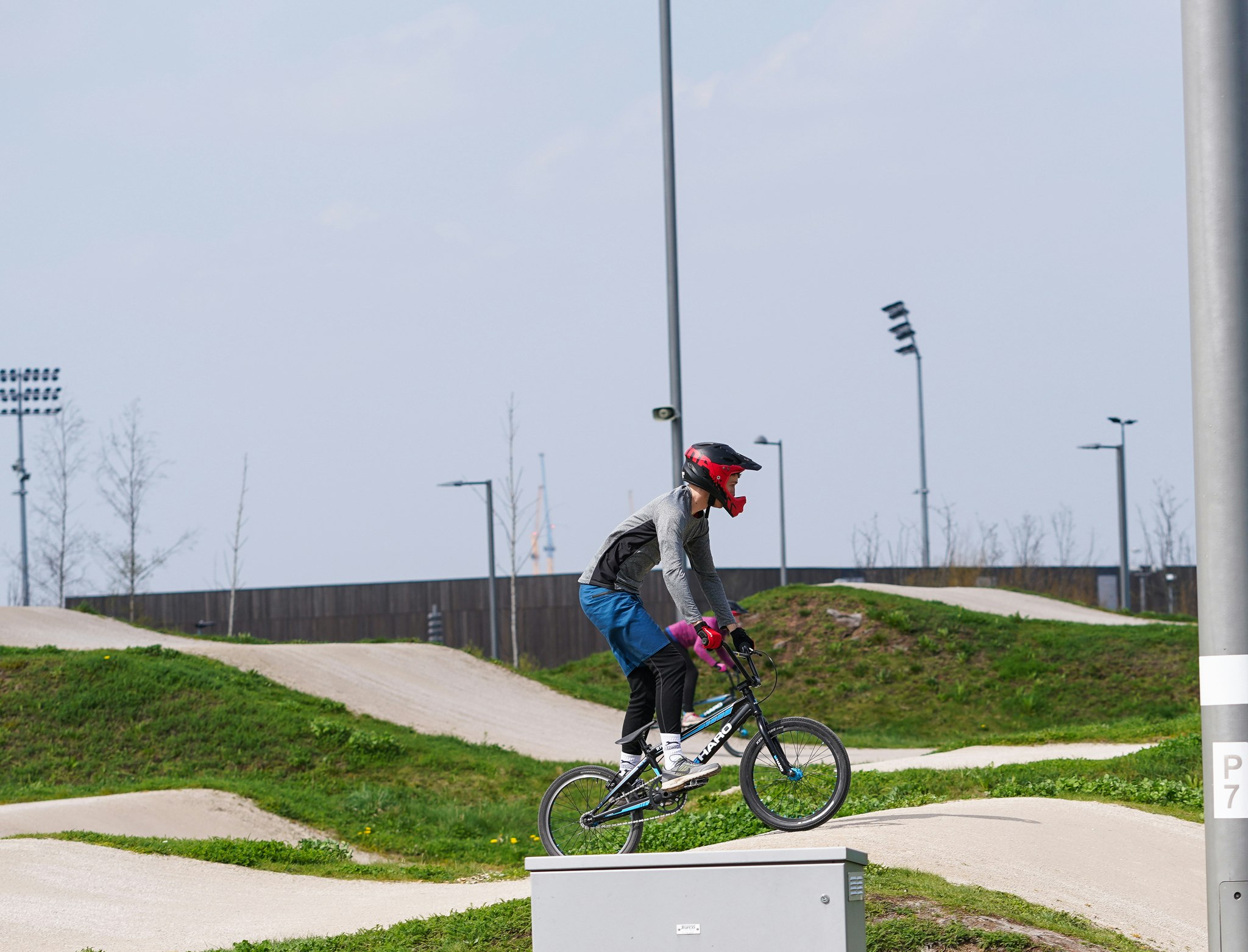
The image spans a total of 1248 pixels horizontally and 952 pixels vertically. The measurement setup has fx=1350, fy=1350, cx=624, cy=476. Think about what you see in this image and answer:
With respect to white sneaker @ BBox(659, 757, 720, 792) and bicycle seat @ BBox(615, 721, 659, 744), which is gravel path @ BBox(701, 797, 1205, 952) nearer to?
white sneaker @ BBox(659, 757, 720, 792)

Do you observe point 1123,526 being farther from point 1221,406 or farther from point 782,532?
point 1221,406

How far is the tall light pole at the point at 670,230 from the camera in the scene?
48.7 ft

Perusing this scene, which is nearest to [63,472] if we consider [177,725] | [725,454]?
[177,725]

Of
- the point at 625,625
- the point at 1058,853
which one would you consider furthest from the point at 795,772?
the point at 1058,853

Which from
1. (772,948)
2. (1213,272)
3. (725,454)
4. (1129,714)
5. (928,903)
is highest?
(1213,272)

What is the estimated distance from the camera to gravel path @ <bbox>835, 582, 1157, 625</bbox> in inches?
1201

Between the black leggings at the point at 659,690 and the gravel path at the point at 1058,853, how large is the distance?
735 millimetres

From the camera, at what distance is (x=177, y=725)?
16656 mm

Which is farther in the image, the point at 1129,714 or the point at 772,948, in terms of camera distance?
the point at 1129,714

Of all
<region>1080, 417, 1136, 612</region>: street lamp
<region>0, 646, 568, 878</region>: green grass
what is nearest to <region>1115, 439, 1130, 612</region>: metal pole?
<region>1080, 417, 1136, 612</region>: street lamp

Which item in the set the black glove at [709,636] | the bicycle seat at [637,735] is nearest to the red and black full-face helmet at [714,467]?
the black glove at [709,636]

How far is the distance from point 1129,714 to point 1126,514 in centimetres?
1292

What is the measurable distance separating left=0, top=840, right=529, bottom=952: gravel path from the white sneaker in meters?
1.44

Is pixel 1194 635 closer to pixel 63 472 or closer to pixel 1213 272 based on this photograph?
pixel 1213 272
